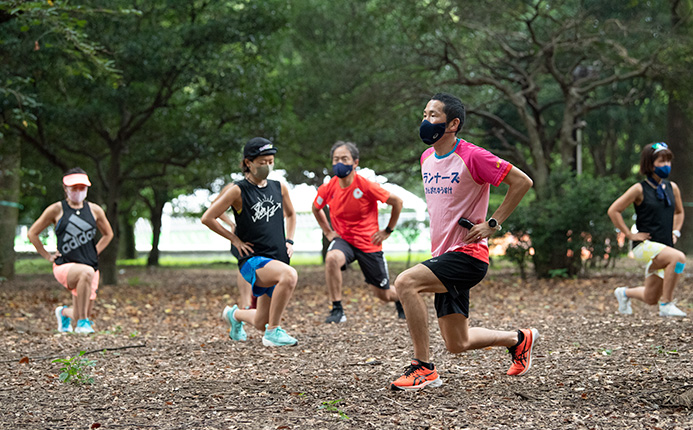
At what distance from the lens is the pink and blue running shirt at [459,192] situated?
193 inches

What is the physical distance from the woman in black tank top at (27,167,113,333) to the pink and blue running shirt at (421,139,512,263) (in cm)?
513

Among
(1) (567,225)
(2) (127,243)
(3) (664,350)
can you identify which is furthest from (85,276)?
(2) (127,243)

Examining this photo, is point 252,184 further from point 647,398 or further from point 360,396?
point 647,398

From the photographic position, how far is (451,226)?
16.5 ft

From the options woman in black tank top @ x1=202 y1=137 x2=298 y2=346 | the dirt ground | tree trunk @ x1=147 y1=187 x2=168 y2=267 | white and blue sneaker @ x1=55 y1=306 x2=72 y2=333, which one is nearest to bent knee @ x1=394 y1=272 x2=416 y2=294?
the dirt ground

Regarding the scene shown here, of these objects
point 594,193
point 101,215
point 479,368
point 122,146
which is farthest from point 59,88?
point 479,368

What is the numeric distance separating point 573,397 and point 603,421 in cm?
59

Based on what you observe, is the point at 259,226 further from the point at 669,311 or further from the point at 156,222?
the point at 156,222

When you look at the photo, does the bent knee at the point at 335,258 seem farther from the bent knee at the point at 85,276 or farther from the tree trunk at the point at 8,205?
the tree trunk at the point at 8,205

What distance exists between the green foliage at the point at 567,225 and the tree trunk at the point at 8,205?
10425 mm

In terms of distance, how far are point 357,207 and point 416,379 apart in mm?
4313

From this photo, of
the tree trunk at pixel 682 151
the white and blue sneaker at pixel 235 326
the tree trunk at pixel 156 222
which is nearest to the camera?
the white and blue sneaker at pixel 235 326

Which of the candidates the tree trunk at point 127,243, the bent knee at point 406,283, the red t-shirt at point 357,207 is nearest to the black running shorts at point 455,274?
the bent knee at point 406,283

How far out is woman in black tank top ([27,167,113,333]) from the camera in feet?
28.7
